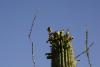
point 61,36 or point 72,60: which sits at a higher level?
point 61,36

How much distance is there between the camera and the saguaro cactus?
186 ft

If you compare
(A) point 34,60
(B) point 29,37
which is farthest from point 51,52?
(A) point 34,60

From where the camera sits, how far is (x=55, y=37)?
5866 centimetres

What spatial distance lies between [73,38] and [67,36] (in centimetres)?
93

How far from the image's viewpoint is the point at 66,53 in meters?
57.4

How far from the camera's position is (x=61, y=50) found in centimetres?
5769

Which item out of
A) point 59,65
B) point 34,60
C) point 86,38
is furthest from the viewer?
point 59,65

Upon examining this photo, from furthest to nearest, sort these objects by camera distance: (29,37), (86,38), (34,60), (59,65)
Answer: (59,65) < (86,38) < (29,37) < (34,60)

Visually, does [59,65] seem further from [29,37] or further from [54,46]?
[29,37]

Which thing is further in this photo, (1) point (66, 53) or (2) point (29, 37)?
(1) point (66, 53)

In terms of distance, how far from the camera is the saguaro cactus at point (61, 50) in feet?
186

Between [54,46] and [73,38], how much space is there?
10.1 feet

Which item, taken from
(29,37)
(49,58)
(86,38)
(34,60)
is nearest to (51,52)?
(49,58)

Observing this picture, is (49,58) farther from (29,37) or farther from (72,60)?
(29,37)
